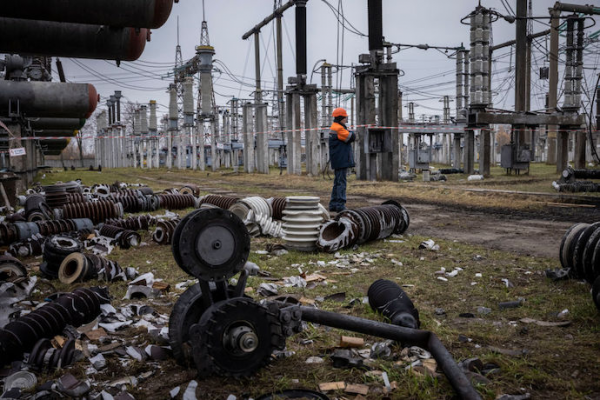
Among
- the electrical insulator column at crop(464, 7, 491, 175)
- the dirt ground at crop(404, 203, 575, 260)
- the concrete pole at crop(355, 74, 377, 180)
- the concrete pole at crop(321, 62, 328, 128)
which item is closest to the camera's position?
the dirt ground at crop(404, 203, 575, 260)

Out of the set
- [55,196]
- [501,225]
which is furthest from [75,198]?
[501,225]

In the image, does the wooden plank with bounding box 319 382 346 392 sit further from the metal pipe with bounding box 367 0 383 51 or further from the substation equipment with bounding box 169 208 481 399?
the metal pipe with bounding box 367 0 383 51

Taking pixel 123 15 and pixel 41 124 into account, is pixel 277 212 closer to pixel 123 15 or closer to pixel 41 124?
pixel 123 15

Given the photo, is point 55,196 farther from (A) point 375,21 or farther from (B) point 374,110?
(A) point 375,21

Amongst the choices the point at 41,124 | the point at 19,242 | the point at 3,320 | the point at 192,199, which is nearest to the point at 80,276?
the point at 3,320

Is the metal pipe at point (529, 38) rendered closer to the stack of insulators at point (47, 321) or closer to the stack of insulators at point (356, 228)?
the stack of insulators at point (356, 228)

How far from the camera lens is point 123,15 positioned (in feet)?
12.6

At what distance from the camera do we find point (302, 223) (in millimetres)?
6895

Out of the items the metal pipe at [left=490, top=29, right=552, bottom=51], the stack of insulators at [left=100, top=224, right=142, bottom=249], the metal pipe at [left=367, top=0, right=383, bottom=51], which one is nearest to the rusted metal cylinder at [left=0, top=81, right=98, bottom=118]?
the stack of insulators at [left=100, top=224, right=142, bottom=249]

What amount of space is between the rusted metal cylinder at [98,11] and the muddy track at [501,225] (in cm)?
508

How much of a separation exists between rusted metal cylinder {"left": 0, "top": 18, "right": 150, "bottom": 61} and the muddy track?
5.35 metres

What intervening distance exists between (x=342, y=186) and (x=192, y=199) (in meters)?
4.10

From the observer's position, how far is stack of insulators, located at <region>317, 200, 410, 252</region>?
22.1 ft

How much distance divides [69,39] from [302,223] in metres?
3.74
